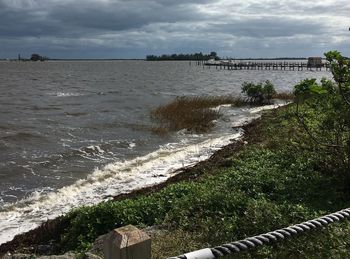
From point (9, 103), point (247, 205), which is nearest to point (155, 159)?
point (247, 205)

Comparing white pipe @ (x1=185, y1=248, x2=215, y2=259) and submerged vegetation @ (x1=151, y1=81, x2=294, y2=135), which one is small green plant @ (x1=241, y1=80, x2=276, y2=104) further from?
white pipe @ (x1=185, y1=248, x2=215, y2=259)

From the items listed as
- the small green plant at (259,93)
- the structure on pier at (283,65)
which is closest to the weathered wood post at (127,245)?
the small green plant at (259,93)

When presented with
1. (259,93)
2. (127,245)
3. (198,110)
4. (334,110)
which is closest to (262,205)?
(334,110)

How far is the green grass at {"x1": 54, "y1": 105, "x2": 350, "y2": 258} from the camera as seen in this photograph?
5016 mm

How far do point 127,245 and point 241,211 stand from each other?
4.14 meters

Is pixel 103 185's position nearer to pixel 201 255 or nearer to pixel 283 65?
pixel 201 255

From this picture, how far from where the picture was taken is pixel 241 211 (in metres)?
6.57

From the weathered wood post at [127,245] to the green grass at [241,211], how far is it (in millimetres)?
2397

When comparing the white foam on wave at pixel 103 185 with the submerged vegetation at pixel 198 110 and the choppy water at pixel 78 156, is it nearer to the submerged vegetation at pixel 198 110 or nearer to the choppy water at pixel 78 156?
the choppy water at pixel 78 156

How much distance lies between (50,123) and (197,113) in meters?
9.20

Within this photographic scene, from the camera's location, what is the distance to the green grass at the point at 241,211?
502 centimetres

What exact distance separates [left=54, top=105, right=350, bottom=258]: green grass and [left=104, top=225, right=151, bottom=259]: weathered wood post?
94.4 inches

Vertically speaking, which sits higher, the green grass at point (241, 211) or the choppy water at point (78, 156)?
the green grass at point (241, 211)

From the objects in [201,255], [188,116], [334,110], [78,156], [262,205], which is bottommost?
[78,156]
